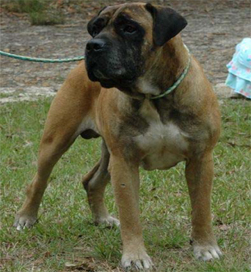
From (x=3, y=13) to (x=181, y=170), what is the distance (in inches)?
454

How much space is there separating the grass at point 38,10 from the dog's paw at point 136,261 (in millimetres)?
11969

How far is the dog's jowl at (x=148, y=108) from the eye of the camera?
4.43 metres

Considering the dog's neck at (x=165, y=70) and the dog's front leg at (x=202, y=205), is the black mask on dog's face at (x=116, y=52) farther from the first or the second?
the dog's front leg at (x=202, y=205)

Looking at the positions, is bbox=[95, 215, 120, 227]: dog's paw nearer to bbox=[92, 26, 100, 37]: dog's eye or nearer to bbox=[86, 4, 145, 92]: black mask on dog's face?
bbox=[86, 4, 145, 92]: black mask on dog's face

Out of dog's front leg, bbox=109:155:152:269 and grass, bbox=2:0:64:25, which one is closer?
dog's front leg, bbox=109:155:152:269

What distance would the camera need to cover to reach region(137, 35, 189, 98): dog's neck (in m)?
4.61

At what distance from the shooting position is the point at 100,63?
4.35 m

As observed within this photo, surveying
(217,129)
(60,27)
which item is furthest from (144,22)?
(60,27)

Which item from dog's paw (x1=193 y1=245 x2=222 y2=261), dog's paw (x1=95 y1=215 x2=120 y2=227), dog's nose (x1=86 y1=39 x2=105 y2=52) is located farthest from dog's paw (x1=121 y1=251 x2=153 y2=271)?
dog's nose (x1=86 y1=39 x2=105 y2=52)

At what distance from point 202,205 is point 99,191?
1172 mm

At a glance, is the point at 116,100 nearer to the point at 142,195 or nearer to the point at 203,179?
the point at 203,179

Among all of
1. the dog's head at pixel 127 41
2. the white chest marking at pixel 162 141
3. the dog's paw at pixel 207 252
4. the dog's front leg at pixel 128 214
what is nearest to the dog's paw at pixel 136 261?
the dog's front leg at pixel 128 214

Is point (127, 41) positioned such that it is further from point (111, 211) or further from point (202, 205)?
point (111, 211)

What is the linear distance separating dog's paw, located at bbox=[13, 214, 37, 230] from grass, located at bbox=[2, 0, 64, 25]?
10.9 m
